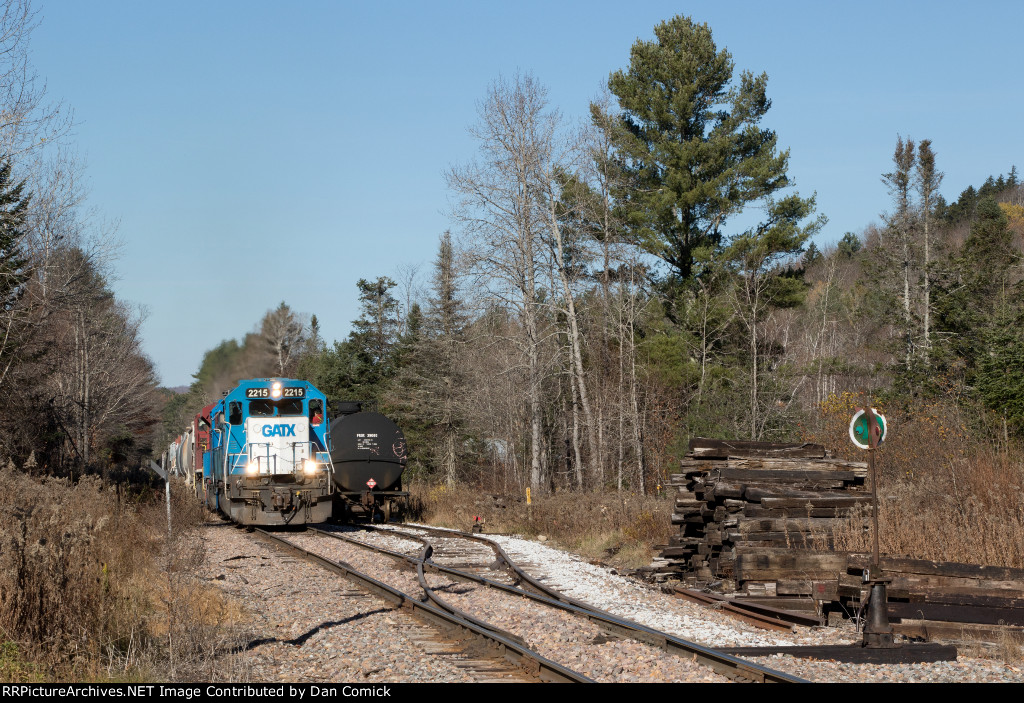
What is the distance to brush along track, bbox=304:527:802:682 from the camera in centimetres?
724

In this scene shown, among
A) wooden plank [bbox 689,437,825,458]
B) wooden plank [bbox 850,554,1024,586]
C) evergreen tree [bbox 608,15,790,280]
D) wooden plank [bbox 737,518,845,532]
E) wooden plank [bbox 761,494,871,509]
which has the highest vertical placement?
evergreen tree [bbox 608,15,790,280]

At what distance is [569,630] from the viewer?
356 inches

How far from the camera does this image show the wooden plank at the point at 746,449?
46.0ft

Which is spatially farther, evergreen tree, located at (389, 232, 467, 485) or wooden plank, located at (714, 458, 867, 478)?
evergreen tree, located at (389, 232, 467, 485)

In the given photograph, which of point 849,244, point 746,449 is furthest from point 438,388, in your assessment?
point 849,244

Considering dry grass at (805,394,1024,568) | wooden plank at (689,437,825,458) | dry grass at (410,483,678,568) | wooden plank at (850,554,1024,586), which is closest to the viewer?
wooden plank at (850,554,1024,586)

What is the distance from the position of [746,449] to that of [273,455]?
1083 centimetres

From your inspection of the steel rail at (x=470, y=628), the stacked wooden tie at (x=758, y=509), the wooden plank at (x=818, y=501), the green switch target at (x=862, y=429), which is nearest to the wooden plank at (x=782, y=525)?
the stacked wooden tie at (x=758, y=509)

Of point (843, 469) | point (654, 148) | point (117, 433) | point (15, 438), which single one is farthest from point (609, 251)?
point (117, 433)

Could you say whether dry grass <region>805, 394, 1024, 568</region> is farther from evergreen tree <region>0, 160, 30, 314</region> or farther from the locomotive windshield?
evergreen tree <region>0, 160, 30, 314</region>

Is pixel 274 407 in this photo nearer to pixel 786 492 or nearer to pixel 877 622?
pixel 786 492

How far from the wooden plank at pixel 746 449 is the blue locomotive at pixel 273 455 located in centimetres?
955

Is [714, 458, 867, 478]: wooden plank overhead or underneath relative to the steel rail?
overhead

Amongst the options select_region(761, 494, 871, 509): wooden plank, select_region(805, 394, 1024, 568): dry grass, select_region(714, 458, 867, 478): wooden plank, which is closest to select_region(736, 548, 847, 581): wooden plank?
select_region(805, 394, 1024, 568): dry grass
